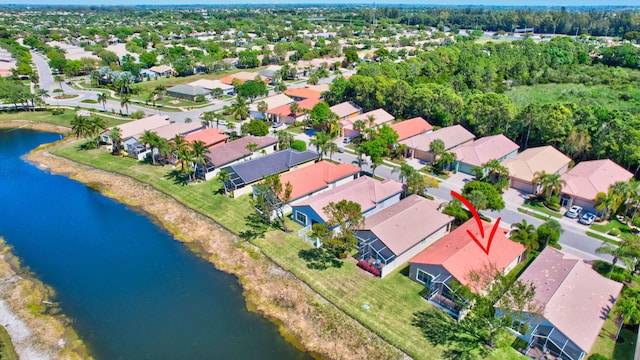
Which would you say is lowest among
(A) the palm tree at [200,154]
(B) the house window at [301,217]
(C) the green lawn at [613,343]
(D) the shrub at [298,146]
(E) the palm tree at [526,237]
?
(C) the green lawn at [613,343]

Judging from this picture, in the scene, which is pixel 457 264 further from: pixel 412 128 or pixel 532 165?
pixel 412 128

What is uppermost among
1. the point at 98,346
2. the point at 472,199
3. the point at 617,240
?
the point at 472,199

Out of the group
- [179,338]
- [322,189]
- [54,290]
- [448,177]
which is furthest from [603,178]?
[54,290]

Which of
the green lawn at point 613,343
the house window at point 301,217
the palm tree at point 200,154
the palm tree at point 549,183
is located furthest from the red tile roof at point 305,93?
the green lawn at point 613,343

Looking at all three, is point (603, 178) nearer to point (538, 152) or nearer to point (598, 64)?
point (538, 152)

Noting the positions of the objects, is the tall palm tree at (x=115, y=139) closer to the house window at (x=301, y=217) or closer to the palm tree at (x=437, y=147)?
the house window at (x=301, y=217)
